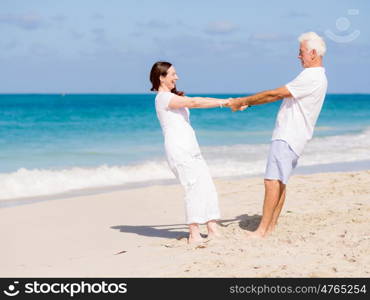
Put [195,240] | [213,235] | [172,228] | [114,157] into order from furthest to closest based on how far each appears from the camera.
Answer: [114,157] < [172,228] < [213,235] < [195,240]

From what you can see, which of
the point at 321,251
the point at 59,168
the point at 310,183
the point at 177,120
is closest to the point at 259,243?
the point at 321,251

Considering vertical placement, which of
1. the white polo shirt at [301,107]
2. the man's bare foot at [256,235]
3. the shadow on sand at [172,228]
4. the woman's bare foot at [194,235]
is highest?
the white polo shirt at [301,107]

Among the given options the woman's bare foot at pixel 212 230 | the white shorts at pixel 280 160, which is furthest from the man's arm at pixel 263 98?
the woman's bare foot at pixel 212 230

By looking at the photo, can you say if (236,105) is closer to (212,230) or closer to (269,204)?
(269,204)

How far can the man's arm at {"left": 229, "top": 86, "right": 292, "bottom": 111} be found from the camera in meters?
6.06

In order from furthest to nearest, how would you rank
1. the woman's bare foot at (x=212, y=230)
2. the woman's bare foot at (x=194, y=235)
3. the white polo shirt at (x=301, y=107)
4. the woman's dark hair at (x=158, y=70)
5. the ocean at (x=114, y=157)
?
the ocean at (x=114, y=157) < the woman's bare foot at (x=212, y=230) < the woman's bare foot at (x=194, y=235) < the woman's dark hair at (x=158, y=70) < the white polo shirt at (x=301, y=107)

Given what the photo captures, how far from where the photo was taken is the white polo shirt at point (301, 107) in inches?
237

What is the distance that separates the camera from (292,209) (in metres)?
8.31

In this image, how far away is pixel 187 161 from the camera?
6348 mm

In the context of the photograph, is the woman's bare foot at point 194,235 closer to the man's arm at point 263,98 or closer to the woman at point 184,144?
the woman at point 184,144

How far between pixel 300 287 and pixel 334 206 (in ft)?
12.2

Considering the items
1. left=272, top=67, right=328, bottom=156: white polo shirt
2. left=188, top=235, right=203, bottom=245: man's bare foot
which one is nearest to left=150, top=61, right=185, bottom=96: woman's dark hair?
left=272, top=67, right=328, bottom=156: white polo shirt

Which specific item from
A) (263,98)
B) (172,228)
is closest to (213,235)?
(172,228)

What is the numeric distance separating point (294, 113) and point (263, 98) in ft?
→ 1.20
